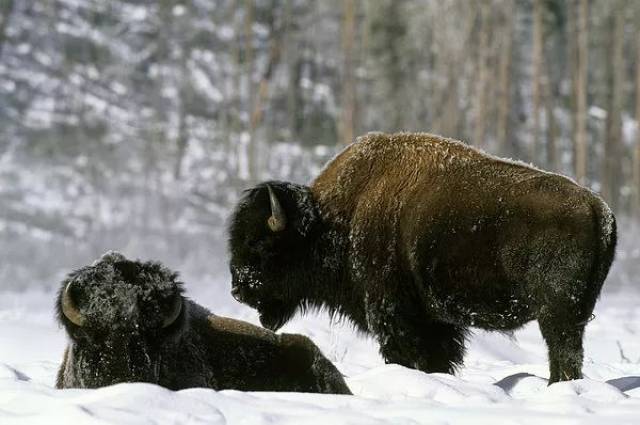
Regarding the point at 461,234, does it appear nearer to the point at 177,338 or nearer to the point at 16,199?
the point at 177,338

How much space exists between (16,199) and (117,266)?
25.4 metres

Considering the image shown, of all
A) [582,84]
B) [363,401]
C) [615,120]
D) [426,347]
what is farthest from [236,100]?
[363,401]

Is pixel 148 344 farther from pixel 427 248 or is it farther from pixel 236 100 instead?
pixel 236 100

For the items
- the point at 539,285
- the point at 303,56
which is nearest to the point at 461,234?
the point at 539,285

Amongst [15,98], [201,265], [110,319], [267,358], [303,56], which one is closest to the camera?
[110,319]

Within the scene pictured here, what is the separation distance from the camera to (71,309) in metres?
3.79

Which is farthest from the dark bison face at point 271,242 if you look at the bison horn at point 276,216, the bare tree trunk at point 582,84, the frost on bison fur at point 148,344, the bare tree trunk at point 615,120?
the bare tree trunk at point 615,120

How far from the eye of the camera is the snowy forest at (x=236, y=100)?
1055 inches

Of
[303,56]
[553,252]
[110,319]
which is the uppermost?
[303,56]

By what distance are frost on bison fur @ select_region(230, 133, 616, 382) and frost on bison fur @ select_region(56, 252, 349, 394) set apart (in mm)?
1017

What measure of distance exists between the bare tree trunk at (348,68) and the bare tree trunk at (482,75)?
14.5ft

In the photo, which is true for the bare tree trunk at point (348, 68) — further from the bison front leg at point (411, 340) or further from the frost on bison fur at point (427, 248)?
the bison front leg at point (411, 340)

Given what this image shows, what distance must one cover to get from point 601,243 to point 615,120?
123 ft

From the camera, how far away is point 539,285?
475cm
